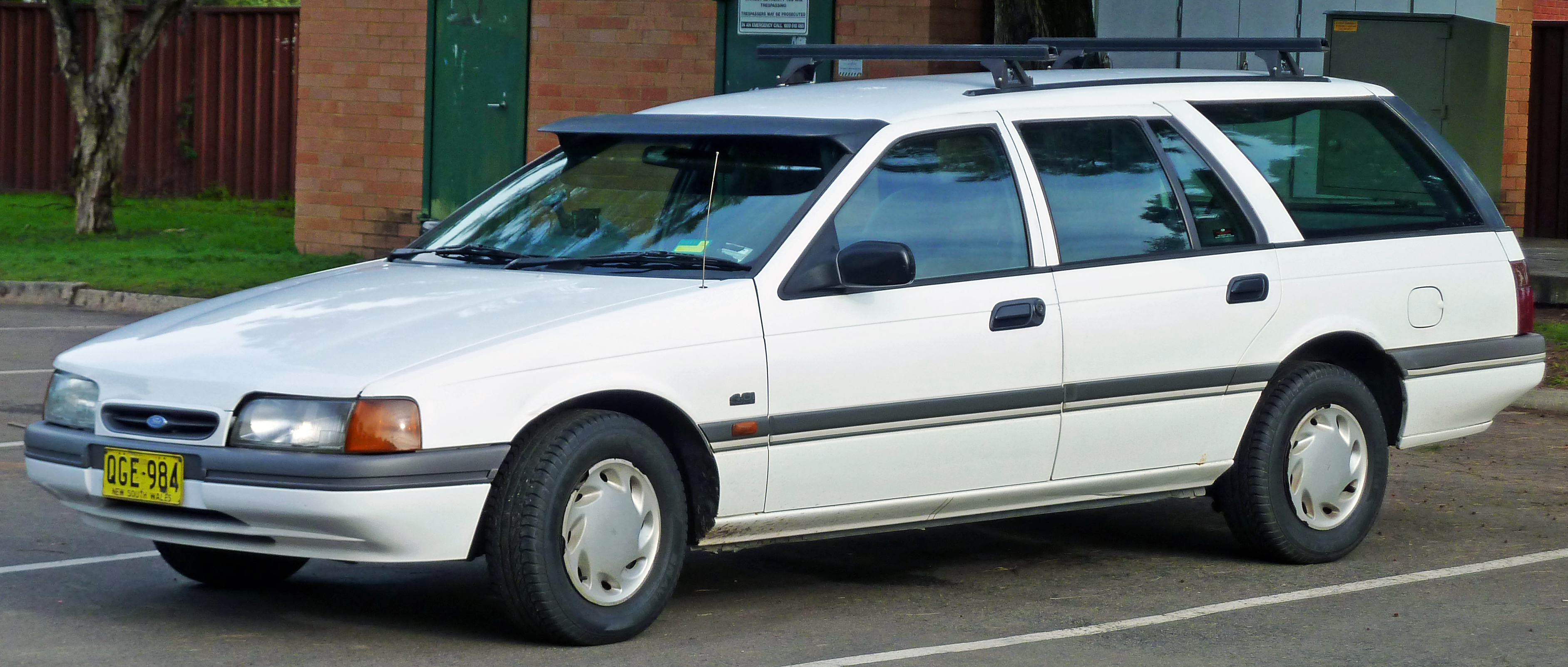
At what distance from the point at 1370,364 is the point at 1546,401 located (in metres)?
3.94

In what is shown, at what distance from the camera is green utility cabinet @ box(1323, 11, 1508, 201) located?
46.4ft

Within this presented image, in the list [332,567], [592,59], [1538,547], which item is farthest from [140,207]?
[1538,547]

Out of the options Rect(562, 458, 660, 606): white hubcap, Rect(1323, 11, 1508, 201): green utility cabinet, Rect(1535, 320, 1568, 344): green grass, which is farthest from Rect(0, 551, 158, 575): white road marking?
Rect(1323, 11, 1508, 201): green utility cabinet

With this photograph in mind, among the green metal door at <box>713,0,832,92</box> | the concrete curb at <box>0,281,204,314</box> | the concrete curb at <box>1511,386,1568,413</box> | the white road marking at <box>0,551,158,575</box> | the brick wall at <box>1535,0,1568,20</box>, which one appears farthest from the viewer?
the brick wall at <box>1535,0,1568,20</box>

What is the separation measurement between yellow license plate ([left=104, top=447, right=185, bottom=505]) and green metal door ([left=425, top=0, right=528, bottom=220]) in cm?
1161

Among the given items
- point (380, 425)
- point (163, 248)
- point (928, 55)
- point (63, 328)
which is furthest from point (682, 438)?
point (163, 248)

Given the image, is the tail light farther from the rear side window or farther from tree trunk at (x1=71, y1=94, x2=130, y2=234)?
tree trunk at (x1=71, y1=94, x2=130, y2=234)

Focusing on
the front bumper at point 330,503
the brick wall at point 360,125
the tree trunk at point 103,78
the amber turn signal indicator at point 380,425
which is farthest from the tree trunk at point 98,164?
the amber turn signal indicator at point 380,425

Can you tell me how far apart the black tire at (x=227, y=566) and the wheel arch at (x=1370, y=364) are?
3366mm

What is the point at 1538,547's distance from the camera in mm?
6824

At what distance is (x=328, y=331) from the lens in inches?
201

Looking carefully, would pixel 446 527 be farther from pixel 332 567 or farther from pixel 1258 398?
pixel 1258 398

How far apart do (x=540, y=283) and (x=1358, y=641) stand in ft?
8.22

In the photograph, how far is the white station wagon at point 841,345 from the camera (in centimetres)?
491
